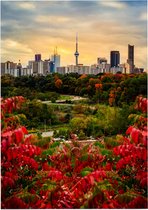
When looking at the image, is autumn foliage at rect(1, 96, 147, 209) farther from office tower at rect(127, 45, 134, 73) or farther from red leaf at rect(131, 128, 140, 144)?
office tower at rect(127, 45, 134, 73)

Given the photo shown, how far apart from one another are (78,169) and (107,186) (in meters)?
0.27

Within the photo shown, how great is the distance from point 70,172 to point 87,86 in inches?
61.4

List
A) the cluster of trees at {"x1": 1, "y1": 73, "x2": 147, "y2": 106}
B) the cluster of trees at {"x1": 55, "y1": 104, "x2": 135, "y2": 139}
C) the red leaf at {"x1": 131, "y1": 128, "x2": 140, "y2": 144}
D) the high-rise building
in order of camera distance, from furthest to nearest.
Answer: the cluster of trees at {"x1": 55, "y1": 104, "x2": 135, "y2": 139} → the cluster of trees at {"x1": 1, "y1": 73, "x2": 147, "y2": 106} → the high-rise building → the red leaf at {"x1": 131, "y1": 128, "x2": 140, "y2": 144}

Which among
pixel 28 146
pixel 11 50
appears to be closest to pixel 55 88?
pixel 11 50

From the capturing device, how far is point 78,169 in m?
2.32

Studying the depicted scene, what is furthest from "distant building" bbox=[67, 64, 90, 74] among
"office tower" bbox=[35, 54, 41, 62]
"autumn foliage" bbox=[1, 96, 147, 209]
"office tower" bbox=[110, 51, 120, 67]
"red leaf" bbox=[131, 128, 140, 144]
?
"red leaf" bbox=[131, 128, 140, 144]

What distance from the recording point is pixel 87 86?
3.75 meters

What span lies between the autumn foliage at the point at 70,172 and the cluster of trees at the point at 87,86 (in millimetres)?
510

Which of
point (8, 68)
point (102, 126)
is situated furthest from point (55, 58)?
point (102, 126)

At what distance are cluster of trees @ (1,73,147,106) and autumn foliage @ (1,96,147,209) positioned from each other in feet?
1.67

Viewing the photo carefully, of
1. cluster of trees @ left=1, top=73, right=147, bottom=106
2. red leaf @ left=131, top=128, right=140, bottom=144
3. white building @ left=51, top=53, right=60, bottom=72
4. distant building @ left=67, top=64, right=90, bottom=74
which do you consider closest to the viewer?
red leaf @ left=131, top=128, right=140, bottom=144

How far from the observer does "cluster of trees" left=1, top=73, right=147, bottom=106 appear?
2855 mm

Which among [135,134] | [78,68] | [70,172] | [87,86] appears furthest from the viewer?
[87,86]

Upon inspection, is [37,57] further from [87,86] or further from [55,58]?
[87,86]
